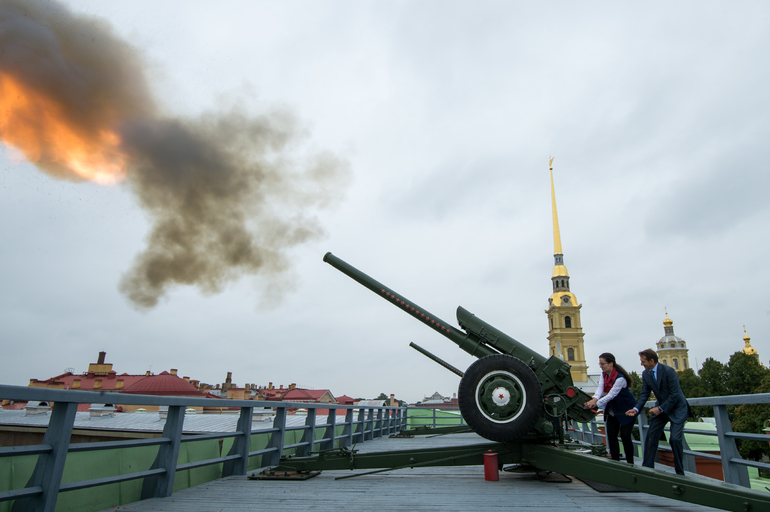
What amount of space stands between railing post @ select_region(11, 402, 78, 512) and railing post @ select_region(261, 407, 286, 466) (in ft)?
11.2

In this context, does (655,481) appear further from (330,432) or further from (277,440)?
(330,432)

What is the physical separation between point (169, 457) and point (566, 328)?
100 metres

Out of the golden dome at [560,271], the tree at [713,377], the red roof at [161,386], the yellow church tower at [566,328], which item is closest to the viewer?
the tree at [713,377]

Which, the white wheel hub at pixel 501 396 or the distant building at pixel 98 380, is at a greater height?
the distant building at pixel 98 380

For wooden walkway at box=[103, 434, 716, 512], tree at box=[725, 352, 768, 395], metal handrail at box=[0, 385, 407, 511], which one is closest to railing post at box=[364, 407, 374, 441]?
metal handrail at box=[0, 385, 407, 511]

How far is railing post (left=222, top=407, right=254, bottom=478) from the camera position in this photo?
555cm

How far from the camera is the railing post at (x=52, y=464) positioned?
2973 millimetres

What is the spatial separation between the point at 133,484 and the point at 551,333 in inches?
3989

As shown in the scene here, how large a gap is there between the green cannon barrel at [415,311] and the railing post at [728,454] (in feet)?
8.46

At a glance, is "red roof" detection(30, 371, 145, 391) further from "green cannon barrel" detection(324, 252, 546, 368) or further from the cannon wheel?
the cannon wheel

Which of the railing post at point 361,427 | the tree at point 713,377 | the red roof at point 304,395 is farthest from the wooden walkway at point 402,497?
the red roof at point 304,395

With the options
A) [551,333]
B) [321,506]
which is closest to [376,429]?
[321,506]

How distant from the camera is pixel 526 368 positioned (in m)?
5.42

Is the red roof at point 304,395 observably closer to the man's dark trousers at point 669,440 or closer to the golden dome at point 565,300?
the golden dome at point 565,300
